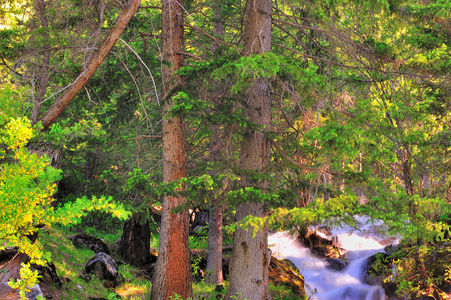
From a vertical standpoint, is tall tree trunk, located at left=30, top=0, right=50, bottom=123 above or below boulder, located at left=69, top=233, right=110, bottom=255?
above

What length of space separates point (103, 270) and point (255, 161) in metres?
5.28

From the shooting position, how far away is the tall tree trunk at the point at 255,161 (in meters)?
8.30

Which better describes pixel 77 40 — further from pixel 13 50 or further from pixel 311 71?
pixel 311 71

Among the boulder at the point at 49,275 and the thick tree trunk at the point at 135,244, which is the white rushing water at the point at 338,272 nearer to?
the thick tree trunk at the point at 135,244

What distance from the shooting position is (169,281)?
8352 millimetres

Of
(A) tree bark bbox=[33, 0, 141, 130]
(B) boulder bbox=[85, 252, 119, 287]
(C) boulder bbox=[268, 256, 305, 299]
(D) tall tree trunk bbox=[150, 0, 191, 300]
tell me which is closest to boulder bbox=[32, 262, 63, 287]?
(B) boulder bbox=[85, 252, 119, 287]

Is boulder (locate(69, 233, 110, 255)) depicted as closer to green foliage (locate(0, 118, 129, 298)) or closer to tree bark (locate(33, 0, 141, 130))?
tree bark (locate(33, 0, 141, 130))

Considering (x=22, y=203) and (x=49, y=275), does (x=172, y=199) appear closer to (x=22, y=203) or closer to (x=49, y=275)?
(x=49, y=275)

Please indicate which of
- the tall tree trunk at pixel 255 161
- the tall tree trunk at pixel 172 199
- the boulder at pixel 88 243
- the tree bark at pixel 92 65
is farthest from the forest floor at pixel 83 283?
the tree bark at pixel 92 65

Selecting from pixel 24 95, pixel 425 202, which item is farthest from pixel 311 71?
pixel 24 95

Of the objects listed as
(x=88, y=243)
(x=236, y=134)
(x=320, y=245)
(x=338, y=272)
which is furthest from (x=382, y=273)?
(x=88, y=243)

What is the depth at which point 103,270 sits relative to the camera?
986cm

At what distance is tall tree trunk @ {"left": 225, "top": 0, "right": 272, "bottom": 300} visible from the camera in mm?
8297

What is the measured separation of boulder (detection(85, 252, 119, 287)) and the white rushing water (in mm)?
5609
